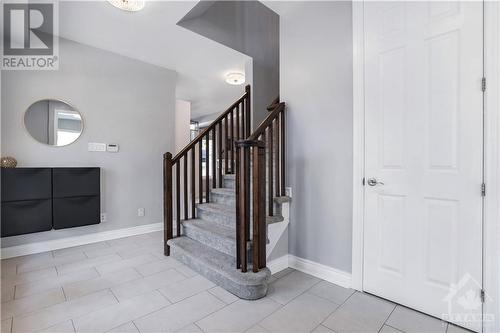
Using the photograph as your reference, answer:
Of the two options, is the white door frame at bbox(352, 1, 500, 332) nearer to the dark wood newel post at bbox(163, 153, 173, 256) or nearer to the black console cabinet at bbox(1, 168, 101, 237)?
the dark wood newel post at bbox(163, 153, 173, 256)

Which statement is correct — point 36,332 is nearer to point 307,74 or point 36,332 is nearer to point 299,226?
point 299,226

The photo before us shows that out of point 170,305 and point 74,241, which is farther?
point 74,241

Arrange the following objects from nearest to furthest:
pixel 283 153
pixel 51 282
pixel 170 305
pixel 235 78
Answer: pixel 170 305 < pixel 51 282 < pixel 283 153 < pixel 235 78

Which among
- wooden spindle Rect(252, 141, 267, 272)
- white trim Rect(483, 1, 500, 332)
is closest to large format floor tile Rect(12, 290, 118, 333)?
wooden spindle Rect(252, 141, 267, 272)

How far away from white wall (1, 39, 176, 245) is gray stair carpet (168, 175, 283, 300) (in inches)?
50.8

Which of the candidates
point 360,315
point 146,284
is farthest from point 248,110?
point 360,315

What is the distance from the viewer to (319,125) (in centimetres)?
226

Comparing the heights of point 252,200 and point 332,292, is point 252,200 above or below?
above

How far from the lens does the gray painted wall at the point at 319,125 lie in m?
2.08

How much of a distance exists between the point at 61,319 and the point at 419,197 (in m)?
2.60

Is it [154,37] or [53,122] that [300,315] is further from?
[53,122]

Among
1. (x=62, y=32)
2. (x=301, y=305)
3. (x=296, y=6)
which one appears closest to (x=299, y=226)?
(x=301, y=305)

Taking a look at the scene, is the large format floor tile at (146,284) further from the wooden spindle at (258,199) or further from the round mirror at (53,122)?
the round mirror at (53,122)

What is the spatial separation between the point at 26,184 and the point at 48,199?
268 millimetres
